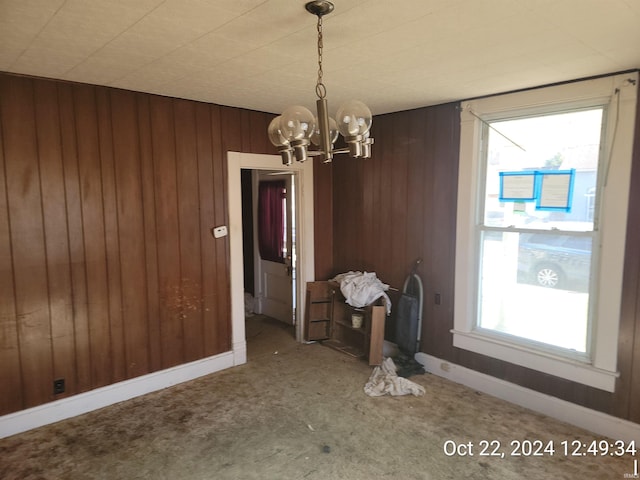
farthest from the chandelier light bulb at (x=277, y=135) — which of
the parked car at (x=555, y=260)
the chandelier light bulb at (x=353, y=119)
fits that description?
the parked car at (x=555, y=260)

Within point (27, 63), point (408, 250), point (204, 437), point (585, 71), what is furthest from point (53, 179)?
point (585, 71)

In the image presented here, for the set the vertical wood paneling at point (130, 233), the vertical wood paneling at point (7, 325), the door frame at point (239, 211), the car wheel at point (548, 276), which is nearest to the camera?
the vertical wood paneling at point (7, 325)

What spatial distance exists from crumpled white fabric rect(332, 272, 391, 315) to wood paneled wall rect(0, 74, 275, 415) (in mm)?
1246

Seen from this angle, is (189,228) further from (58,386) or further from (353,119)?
(353,119)

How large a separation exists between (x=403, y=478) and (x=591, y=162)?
251cm

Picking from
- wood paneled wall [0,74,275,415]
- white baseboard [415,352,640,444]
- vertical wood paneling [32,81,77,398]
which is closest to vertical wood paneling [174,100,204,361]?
wood paneled wall [0,74,275,415]

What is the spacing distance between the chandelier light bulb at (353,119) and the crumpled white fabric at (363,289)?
8.33 feet

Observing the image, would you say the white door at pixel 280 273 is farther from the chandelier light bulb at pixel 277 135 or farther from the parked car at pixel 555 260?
the chandelier light bulb at pixel 277 135

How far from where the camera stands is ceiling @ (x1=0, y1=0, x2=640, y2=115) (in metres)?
1.76

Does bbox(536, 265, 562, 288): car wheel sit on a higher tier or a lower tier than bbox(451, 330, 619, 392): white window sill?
higher

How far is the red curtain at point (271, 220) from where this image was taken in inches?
201

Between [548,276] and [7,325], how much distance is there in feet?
13.2

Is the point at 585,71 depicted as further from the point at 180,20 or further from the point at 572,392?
the point at 180,20

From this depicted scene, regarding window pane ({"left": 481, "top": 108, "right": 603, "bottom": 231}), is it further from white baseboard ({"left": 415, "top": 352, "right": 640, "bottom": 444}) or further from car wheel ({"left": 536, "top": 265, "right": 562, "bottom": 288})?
white baseboard ({"left": 415, "top": 352, "right": 640, "bottom": 444})
